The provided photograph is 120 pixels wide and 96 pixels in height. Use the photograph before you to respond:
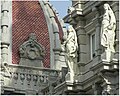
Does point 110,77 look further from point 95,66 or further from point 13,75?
point 13,75

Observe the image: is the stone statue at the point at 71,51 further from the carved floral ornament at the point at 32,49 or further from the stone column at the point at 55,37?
the stone column at the point at 55,37

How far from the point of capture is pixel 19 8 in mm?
83688

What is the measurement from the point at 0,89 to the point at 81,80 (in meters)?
14.4

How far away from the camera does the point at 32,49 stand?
262ft

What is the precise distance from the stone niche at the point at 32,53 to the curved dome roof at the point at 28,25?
1.51 feet

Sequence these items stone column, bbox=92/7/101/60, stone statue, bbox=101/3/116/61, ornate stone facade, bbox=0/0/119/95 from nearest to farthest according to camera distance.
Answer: stone statue, bbox=101/3/116/61 → ornate stone facade, bbox=0/0/119/95 → stone column, bbox=92/7/101/60

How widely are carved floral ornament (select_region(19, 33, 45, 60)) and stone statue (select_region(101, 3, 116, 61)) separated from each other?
23004mm

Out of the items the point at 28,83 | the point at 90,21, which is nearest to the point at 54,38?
the point at 28,83

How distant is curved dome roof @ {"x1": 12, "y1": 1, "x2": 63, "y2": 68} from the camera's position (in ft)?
266

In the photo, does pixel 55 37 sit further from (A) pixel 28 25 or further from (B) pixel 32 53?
A: (B) pixel 32 53

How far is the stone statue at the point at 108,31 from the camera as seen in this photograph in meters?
55.7

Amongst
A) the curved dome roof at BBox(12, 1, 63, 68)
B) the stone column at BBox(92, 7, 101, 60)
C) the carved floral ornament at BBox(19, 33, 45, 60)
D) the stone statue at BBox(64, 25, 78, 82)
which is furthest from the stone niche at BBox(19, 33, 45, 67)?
the stone column at BBox(92, 7, 101, 60)

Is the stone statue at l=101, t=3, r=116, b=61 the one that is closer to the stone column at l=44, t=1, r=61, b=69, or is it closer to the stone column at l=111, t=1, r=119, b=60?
the stone column at l=111, t=1, r=119, b=60

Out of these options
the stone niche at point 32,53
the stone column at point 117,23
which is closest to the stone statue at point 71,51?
the stone column at point 117,23
